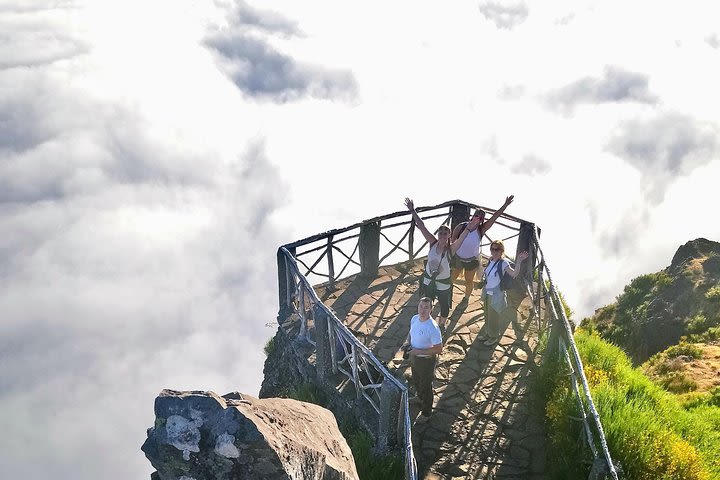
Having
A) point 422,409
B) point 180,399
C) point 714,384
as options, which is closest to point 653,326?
point 714,384

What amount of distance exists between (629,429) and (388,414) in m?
3.28

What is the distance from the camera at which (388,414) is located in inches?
359

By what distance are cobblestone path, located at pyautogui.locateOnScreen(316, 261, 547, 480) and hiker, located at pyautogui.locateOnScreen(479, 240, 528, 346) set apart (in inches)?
7.1

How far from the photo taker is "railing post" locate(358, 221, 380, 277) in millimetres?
14062

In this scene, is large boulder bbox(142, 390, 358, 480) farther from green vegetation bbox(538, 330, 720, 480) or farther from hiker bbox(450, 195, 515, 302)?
hiker bbox(450, 195, 515, 302)

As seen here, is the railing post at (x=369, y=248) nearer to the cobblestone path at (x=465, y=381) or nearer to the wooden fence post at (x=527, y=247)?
the cobblestone path at (x=465, y=381)

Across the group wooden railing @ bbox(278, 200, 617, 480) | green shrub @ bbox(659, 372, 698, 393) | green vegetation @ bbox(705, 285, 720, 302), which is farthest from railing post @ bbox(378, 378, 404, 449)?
green vegetation @ bbox(705, 285, 720, 302)

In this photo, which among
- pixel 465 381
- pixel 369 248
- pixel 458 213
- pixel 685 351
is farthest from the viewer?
pixel 685 351

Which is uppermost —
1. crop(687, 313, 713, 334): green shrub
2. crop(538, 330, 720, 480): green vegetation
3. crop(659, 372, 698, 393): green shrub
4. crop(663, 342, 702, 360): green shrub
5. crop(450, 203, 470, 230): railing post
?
crop(450, 203, 470, 230): railing post

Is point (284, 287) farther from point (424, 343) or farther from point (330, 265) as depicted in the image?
point (424, 343)

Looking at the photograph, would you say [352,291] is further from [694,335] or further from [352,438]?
[694,335]

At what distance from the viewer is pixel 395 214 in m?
14.0

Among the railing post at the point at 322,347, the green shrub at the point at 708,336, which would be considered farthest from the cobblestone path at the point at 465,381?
the green shrub at the point at 708,336

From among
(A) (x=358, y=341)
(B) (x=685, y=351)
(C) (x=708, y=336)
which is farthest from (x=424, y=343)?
(C) (x=708, y=336)
